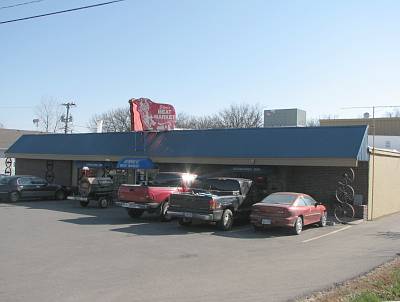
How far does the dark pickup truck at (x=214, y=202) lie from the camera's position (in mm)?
17297

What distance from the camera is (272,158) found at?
2295 centimetres

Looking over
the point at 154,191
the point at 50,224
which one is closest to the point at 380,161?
the point at 154,191

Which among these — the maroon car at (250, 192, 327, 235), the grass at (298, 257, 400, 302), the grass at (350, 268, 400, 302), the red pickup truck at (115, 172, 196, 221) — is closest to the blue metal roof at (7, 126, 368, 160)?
the maroon car at (250, 192, 327, 235)

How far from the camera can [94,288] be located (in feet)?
28.8

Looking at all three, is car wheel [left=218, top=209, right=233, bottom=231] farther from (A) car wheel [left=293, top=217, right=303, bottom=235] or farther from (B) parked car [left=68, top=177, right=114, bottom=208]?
(B) parked car [left=68, top=177, right=114, bottom=208]

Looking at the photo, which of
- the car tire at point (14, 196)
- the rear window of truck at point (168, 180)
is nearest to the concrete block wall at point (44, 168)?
the car tire at point (14, 196)

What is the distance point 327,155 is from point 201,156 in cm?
695

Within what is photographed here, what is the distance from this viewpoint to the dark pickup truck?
17.3 metres

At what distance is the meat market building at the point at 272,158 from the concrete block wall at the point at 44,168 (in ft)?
16.1

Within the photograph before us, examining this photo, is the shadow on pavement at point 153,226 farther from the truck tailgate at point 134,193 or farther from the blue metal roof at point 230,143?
the blue metal roof at point 230,143

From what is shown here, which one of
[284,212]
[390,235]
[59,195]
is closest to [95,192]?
[59,195]

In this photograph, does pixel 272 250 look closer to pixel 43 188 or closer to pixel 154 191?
pixel 154 191

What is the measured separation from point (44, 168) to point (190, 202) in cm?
2348

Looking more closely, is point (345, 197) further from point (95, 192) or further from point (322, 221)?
point (95, 192)
